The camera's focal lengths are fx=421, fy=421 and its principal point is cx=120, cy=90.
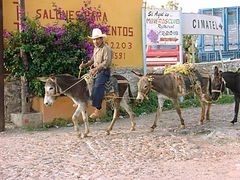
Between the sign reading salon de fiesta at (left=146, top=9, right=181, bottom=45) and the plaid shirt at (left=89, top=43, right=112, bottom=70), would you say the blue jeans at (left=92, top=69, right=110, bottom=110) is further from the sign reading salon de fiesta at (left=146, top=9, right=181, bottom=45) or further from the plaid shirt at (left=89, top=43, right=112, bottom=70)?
the sign reading salon de fiesta at (left=146, top=9, right=181, bottom=45)

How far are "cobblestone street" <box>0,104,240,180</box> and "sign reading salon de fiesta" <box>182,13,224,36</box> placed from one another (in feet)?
17.3

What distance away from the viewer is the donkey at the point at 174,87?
8.98 meters

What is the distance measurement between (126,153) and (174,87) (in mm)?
2750

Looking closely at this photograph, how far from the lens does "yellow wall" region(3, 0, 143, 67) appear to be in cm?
1156

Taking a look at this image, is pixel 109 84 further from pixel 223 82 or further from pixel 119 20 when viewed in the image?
pixel 119 20

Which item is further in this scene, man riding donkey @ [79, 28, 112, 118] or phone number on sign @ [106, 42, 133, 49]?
phone number on sign @ [106, 42, 133, 49]

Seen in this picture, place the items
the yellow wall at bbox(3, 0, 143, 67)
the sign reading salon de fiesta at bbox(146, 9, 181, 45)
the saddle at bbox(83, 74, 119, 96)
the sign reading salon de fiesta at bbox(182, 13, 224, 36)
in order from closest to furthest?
the saddle at bbox(83, 74, 119, 96), the yellow wall at bbox(3, 0, 143, 67), the sign reading salon de fiesta at bbox(146, 9, 181, 45), the sign reading salon de fiesta at bbox(182, 13, 224, 36)

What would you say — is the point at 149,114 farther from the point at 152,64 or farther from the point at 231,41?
the point at 231,41

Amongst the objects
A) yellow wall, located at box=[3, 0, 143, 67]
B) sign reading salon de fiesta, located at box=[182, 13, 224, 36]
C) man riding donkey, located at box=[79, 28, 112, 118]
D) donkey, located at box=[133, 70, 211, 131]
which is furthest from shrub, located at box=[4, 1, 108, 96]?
sign reading salon de fiesta, located at box=[182, 13, 224, 36]

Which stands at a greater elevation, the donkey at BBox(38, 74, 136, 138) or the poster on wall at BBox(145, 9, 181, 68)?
the poster on wall at BBox(145, 9, 181, 68)

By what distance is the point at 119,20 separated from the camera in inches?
520

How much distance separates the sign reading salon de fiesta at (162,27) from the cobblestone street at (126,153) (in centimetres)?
416

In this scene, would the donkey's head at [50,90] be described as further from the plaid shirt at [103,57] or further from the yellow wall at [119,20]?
the yellow wall at [119,20]

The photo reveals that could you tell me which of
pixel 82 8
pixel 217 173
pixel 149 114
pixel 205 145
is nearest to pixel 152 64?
pixel 149 114
